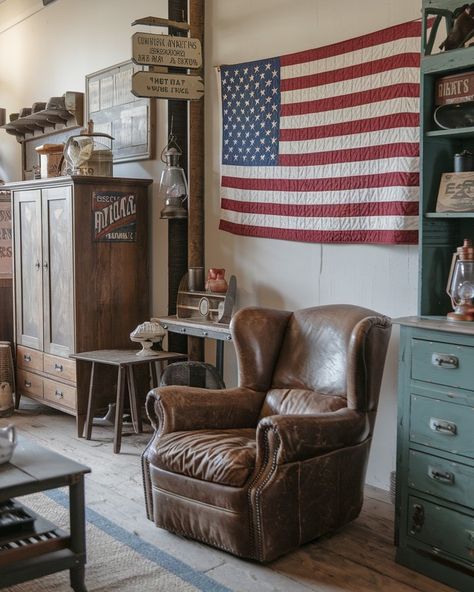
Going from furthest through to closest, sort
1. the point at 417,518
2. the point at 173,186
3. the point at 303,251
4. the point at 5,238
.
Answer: the point at 5,238 → the point at 173,186 → the point at 303,251 → the point at 417,518

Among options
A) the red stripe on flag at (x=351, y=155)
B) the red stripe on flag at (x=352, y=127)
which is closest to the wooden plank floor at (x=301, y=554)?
the red stripe on flag at (x=351, y=155)

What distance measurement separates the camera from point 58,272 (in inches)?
202

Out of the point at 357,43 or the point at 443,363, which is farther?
the point at 357,43

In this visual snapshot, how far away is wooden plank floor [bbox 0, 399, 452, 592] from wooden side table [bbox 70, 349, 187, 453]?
36 centimetres

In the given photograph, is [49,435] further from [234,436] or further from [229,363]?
[234,436]

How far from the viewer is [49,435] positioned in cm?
487

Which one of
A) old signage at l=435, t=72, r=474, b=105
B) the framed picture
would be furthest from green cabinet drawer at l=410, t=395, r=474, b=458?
the framed picture

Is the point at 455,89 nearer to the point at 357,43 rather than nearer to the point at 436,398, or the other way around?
the point at 357,43

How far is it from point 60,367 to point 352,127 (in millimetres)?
2593

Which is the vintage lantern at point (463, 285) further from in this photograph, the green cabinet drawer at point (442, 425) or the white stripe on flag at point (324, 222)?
the white stripe on flag at point (324, 222)

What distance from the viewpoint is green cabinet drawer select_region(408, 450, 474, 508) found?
2715mm

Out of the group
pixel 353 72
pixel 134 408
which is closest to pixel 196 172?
pixel 353 72

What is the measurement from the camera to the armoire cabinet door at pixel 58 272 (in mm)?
4973

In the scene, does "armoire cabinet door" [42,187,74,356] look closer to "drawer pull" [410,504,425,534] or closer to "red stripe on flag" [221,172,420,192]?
Answer: "red stripe on flag" [221,172,420,192]
